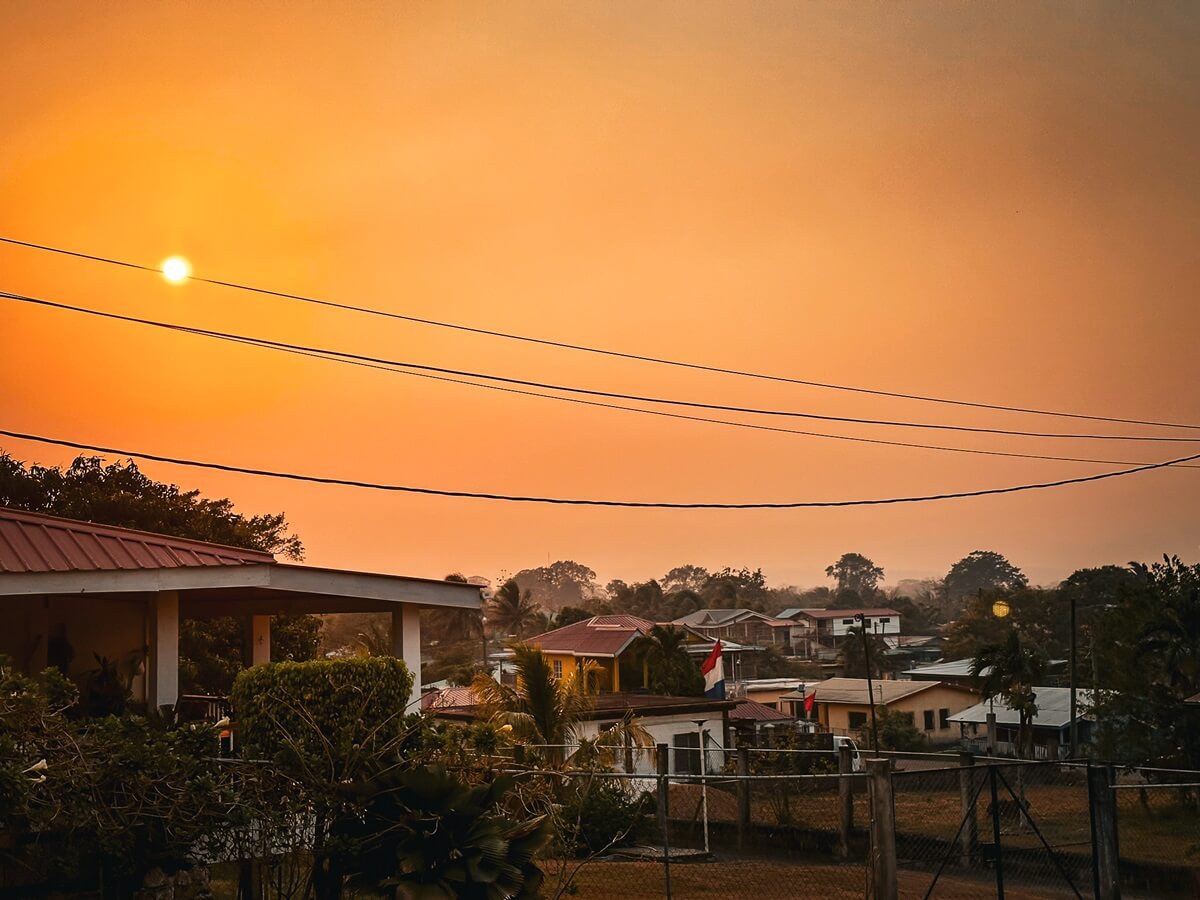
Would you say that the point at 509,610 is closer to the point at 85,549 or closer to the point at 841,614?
the point at 841,614

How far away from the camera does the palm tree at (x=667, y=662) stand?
165 feet

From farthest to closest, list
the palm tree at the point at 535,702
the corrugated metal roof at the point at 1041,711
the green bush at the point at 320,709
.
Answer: the corrugated metal roof at the point at 1041,711, the palm tree at the point at 535,702, the green bush at the point at 320,709

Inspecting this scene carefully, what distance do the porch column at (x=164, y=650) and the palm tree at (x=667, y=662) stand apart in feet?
122

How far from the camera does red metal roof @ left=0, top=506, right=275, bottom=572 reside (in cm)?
1279

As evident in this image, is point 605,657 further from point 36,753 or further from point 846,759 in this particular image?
point 36,753

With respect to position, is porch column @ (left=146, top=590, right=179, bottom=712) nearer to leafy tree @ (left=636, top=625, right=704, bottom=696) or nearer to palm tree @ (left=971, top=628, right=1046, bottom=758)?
leafy tree @ (left=636, top=625, right=704, bottom=696)

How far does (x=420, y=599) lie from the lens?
52.3 feet

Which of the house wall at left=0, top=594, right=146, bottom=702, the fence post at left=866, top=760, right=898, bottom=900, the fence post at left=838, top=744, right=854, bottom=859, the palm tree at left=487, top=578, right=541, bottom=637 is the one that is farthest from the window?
the palm tree at left=487, top=578, right=541, bottom=637

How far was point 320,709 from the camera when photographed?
1230cm

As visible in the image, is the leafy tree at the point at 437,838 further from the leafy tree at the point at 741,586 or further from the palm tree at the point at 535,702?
the leafy tree at the point at 741,586

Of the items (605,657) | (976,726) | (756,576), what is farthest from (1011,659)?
(756,576)

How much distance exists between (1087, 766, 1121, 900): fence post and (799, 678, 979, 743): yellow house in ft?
152

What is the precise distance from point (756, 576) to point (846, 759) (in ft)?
458

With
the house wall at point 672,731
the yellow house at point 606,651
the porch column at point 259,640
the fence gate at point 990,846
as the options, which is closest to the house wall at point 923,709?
the yellow house at point 606,651
